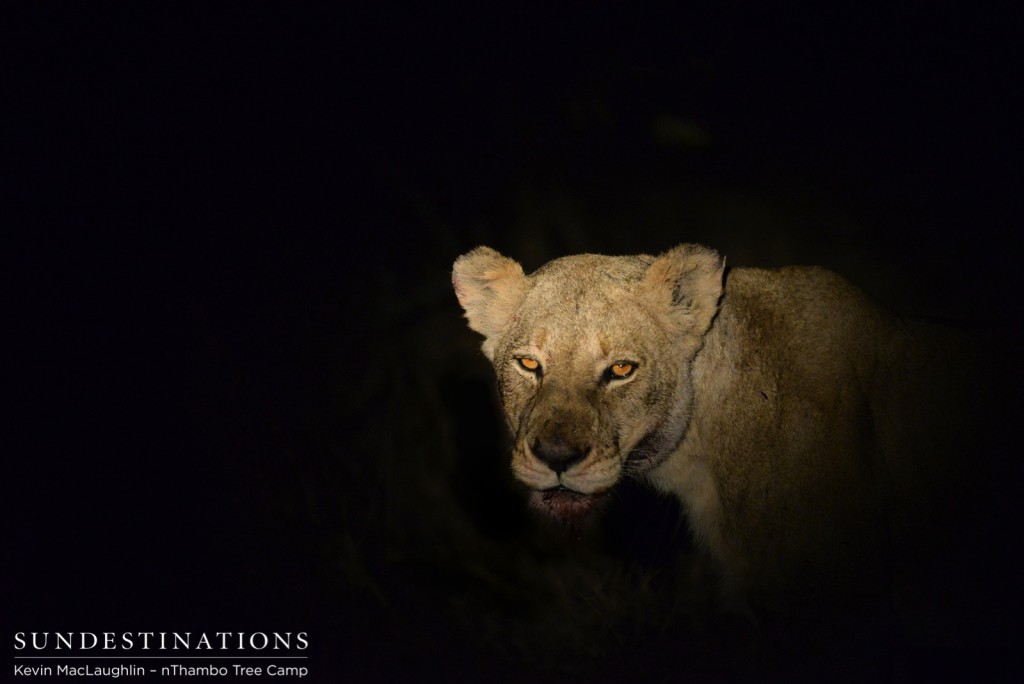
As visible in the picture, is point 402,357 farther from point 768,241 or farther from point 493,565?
point 768,241

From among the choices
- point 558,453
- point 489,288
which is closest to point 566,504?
point 558,453

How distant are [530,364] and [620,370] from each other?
0.36 m

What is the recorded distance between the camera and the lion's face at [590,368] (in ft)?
9.90

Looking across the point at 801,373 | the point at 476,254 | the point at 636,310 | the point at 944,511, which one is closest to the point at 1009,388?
the point at 944,511

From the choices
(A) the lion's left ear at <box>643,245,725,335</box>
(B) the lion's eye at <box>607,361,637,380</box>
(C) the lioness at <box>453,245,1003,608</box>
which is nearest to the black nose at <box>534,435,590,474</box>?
(C) the lioness at <box>453,245,1003,608</box>

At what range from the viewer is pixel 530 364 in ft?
10.9

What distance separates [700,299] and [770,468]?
→ 0.75 metres

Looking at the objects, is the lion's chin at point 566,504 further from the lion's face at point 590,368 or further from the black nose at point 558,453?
the black nose at point 558,453

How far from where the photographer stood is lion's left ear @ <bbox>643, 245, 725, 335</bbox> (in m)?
3.38

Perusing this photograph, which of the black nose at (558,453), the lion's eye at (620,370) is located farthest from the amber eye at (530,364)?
the black nose at (558,453)

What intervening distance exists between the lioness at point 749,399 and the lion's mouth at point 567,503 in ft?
0.04

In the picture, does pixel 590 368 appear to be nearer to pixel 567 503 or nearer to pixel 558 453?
pixel 558 453

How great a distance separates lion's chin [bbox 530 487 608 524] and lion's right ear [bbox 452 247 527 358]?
27.5 inches

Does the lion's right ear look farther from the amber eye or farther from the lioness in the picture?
the amber eye
